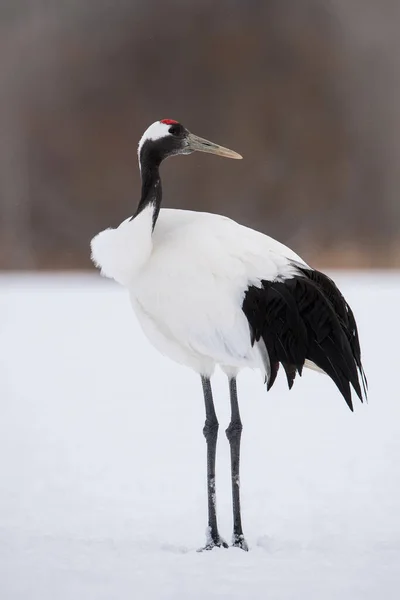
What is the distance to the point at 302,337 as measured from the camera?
5.79ft

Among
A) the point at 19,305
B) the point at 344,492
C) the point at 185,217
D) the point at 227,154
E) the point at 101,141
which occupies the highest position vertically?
the point at 101,141

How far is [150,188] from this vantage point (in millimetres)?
1922

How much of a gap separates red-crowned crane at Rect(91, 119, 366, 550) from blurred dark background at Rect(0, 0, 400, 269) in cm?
370

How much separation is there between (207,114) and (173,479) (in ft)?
12.0

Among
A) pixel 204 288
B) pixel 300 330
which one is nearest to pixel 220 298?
pixel 204 288

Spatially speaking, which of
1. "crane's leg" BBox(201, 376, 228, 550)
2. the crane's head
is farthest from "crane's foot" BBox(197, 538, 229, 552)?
the crane's head

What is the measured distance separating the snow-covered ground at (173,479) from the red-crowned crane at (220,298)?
0.20 metres

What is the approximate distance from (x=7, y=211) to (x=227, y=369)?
4.36 meters

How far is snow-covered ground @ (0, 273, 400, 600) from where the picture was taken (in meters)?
1.71

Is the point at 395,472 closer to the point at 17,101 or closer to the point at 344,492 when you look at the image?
the point at 344,492

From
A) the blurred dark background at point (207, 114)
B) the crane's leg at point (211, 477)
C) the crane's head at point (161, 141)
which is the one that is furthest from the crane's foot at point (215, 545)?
the blurred dark background at point (207, 114)

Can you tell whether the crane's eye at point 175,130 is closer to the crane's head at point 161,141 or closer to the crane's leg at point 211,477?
the crane's head at point 161,141

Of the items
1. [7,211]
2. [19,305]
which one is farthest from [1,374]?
[7,211]

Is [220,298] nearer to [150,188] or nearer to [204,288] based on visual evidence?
[204,288]
